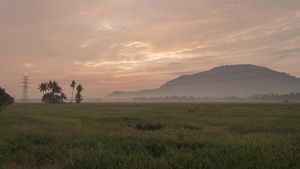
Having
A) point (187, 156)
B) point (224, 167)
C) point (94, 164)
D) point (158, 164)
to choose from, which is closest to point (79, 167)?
point (94, 164)

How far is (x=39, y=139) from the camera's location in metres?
10.1

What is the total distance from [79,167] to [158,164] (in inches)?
99.9

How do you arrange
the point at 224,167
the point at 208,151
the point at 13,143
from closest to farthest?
the point at 224,167 → the point at 208,151 → the point at 13,143

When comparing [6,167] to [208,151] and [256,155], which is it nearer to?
[208,151]

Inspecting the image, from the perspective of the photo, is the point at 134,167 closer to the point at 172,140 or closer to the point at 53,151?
the point at 172,140

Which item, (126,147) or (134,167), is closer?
(134,167)

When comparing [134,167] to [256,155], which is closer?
[134,167]

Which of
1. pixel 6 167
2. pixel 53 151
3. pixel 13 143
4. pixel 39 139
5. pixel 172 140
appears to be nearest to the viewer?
pixel 6 167

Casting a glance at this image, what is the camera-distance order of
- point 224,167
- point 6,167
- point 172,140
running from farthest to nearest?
point 172,140 < point 6,167 < point 224,167

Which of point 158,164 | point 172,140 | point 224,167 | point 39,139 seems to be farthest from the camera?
point 39,139

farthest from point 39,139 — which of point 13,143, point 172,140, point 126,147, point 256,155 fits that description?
point 256,155

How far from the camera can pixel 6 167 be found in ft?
19.2

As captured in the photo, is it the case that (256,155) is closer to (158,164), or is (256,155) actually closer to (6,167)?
(158,164)

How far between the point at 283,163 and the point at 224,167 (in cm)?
174
